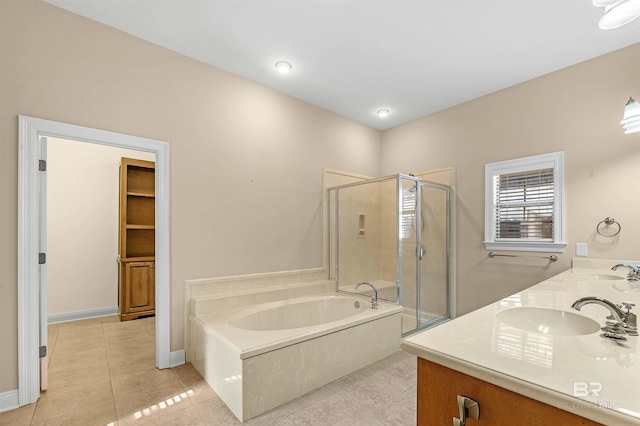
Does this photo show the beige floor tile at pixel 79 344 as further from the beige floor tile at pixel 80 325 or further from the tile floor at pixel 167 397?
the beige floor tile at pixel 80 325

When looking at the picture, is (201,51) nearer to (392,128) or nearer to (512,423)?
(392,128)

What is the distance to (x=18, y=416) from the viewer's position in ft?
6.14

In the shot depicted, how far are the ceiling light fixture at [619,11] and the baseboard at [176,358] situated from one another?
3.50 metres

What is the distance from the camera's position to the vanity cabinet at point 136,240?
3.84m

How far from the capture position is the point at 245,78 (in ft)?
10.2

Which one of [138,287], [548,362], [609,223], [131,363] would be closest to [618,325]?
[548,362]

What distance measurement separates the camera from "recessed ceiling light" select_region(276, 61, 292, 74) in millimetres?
2820

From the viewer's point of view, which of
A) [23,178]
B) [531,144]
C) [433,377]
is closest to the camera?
[433,377]

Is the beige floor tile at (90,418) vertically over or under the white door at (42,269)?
under

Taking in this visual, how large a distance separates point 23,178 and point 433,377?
2.68 m

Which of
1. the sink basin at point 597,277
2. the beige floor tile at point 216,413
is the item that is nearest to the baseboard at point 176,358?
the beige floor tile at point 216,413

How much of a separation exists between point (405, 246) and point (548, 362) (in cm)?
276

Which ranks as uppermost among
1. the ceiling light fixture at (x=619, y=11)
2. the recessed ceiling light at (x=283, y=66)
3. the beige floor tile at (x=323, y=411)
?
the recessed ceiling light at (x=283, y=66)

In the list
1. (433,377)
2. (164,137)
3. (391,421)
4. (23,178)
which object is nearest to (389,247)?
(391,421)
